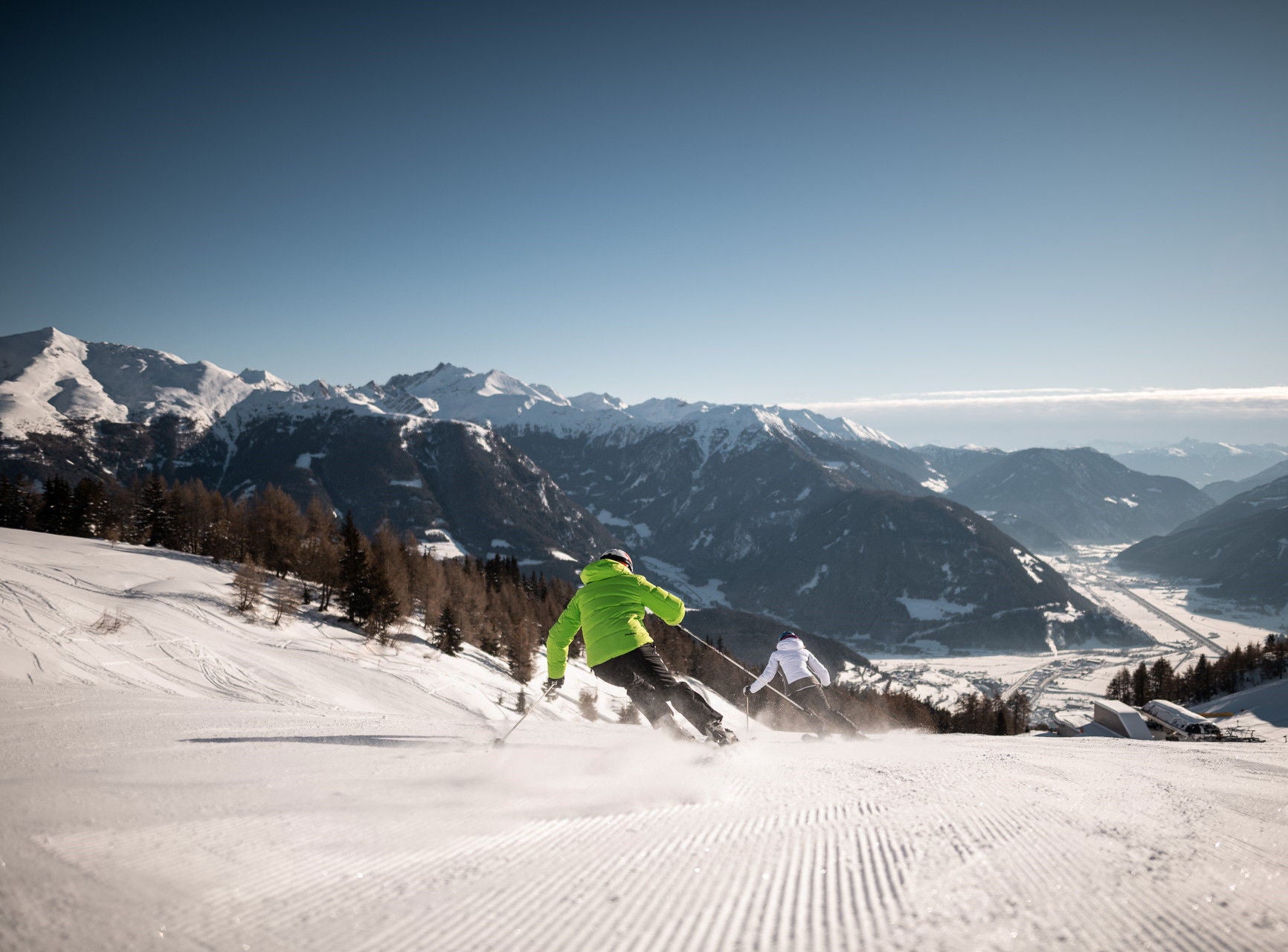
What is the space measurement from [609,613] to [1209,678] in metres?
108

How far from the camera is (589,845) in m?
3.32

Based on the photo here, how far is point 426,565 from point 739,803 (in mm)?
57033

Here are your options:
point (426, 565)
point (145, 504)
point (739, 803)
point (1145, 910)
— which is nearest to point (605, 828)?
point (739, 803)

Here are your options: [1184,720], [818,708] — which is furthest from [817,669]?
[1184,720]

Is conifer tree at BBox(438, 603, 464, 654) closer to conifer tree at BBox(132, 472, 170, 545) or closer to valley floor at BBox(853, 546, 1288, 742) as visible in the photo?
conifer tree at BBox(132, 472, 170, 545)

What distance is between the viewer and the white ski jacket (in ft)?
36.2

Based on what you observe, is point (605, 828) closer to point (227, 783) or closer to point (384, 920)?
point (384, 920)

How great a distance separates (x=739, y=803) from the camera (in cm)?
420

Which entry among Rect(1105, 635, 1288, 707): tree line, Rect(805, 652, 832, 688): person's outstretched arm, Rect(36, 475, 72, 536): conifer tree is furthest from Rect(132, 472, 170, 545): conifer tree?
Rect(1105, 635, 1288, 707): tree line

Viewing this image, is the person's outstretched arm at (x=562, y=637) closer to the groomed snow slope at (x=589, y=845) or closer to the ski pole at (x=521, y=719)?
the ski pole at (x=521, y=719)

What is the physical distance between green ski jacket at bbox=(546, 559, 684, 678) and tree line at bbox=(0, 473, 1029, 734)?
28413 millimetres

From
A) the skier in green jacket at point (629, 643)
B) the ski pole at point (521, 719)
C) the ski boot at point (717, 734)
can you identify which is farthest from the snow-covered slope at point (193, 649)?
the ski boot at point (717, 734)

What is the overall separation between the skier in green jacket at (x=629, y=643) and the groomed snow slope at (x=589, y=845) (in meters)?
0.47

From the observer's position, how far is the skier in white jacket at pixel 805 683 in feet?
36.2
